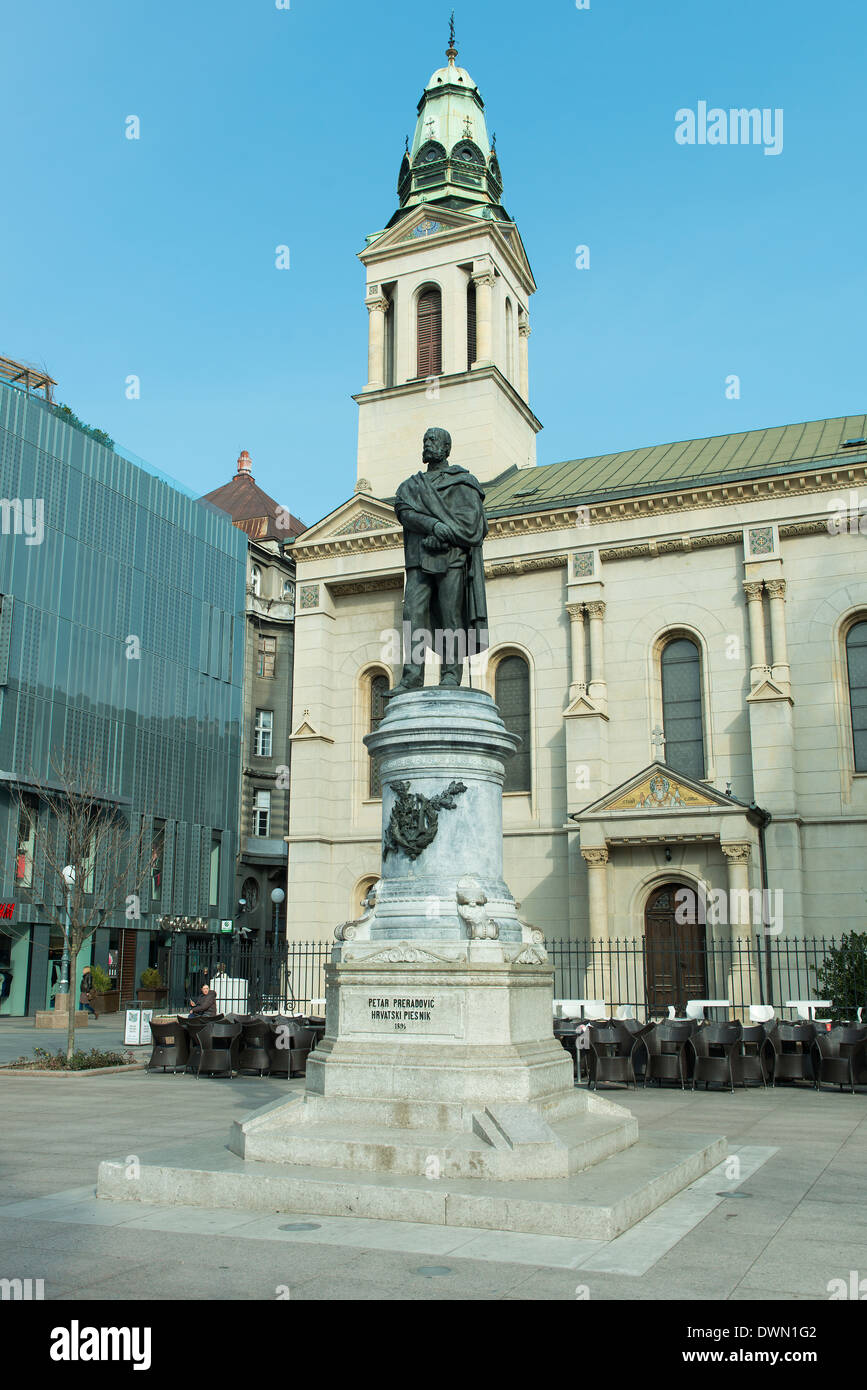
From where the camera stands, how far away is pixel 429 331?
4366 cm

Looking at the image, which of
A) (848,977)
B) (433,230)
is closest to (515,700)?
(848,977)

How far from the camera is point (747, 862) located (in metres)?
29.1

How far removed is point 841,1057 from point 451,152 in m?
39.8

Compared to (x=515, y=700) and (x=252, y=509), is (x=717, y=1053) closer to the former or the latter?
(x=515, y=700)

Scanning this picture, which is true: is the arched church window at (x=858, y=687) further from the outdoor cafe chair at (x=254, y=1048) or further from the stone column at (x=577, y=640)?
the outdoor cafe chair at (x=254, y=1048)

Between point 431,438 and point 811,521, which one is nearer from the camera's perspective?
point 431,438

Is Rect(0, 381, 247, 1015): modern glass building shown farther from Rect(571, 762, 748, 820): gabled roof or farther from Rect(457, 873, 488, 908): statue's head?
Rect(457, 873, 488, 908): statue's head

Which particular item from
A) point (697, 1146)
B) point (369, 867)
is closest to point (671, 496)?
point (369, 867)

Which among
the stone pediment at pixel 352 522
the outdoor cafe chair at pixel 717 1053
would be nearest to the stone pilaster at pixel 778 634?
the stone pediment at pixel 352 522

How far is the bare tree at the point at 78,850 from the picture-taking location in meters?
25.5

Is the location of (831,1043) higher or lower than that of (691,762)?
lower

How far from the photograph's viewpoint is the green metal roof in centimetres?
3378
